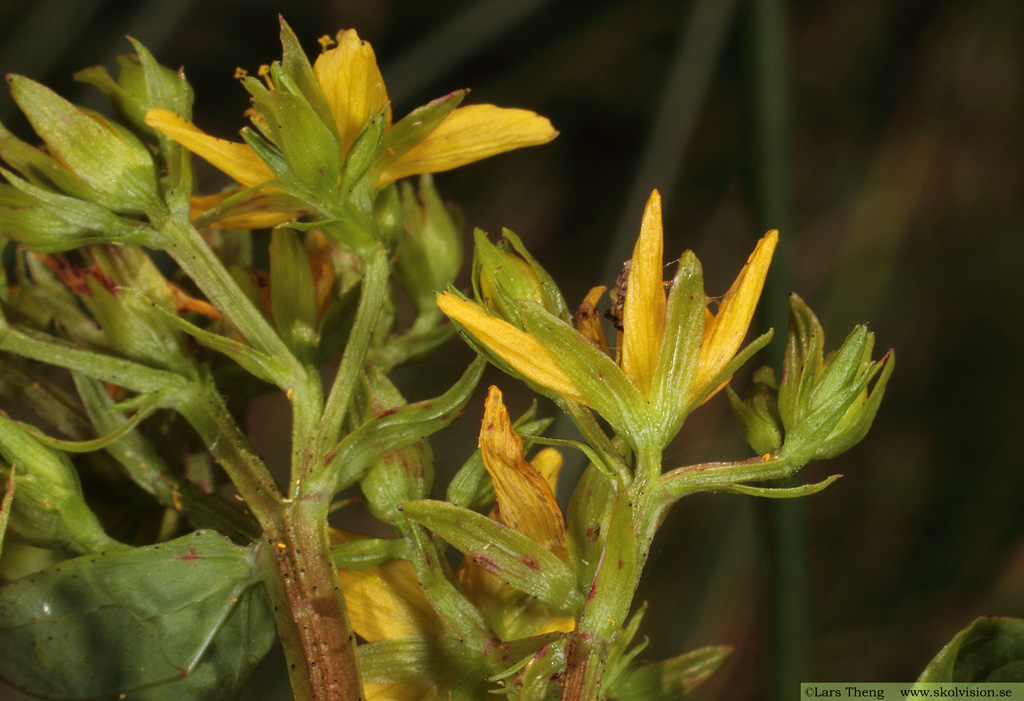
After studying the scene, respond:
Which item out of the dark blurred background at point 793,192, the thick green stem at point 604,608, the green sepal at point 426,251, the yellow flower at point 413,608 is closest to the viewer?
the thick green stem at point 604,608

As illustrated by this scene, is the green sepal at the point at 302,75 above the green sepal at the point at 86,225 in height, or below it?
above

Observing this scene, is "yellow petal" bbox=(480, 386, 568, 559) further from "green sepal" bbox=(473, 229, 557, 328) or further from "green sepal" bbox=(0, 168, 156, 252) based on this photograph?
"green sepal" bbox=(0, 168, 156, 252)

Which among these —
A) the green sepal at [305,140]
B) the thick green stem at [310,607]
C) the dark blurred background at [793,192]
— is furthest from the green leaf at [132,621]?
the dark blurred background at [793,192]

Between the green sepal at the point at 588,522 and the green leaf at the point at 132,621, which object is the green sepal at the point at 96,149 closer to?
the green leaf at the point at 132,621

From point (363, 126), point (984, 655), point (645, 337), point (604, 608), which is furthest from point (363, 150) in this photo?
point (984, 655)

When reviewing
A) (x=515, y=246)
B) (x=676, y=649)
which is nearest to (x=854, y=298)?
(x=676, y=649)

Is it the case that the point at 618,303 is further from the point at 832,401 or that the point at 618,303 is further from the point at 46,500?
the point at 46,500
